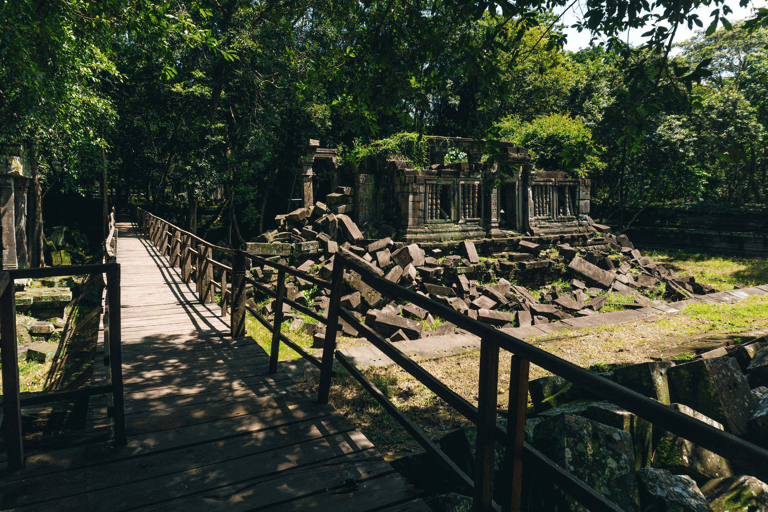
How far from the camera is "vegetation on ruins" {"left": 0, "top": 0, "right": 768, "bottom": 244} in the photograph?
614 centimetres

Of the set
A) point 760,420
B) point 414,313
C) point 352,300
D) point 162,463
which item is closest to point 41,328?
point 352,300

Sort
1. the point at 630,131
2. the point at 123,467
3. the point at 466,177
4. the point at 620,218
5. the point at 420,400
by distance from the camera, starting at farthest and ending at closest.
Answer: the point at 620,218
the point at 466,177
the point at 420,400
the point at 630,131
the point at 123,467

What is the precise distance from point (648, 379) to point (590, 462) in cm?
179

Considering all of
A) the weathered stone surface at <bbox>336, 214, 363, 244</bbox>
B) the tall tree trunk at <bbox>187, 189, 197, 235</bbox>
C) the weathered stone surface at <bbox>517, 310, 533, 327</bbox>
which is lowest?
the weathered stone surface at <bbox>517, 310, 533, 327</bbox>

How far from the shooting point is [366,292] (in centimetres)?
1021

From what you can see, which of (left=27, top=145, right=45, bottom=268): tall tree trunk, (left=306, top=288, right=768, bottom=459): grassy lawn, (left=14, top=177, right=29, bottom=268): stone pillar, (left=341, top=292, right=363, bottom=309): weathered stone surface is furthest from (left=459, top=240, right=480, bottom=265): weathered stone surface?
(left=27, top=145, right=45, bottom=268): tall tree trunk

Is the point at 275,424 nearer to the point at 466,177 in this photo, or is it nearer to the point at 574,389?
the point at 574,389

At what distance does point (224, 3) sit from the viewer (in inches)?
669

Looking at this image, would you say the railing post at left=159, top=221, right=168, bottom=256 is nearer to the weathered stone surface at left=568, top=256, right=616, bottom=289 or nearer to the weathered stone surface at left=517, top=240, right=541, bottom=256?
the weathered stone surface at left=517, top=240, right=541, bottom=256

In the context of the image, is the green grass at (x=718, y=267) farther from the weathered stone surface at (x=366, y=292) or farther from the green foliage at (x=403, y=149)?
the weathered stone surface at (x=366, y=292)

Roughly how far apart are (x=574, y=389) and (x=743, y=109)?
73.2 feet

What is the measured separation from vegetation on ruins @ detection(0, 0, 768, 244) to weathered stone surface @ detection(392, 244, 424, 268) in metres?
3.33

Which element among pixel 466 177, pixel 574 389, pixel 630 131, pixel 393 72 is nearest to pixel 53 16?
pixel 393 72

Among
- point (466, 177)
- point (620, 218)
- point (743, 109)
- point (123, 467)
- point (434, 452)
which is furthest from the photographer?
point (620, 218)
